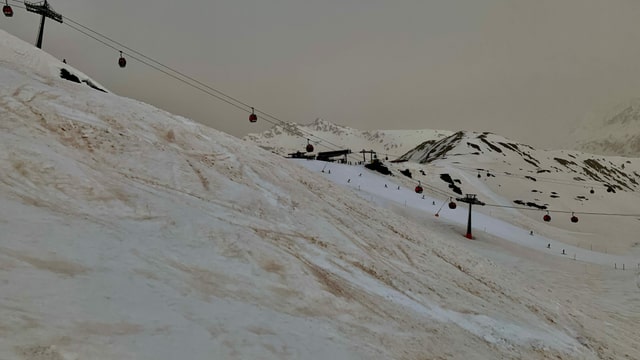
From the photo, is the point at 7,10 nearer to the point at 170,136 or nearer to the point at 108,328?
the point at 170,136

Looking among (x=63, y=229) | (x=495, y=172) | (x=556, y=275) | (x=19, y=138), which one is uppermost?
(x=495, y=172)

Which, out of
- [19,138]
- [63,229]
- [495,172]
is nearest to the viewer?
→ [63,229]

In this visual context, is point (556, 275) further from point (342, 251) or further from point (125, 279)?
point (125, 279)

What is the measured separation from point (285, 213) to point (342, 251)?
Result: 347 cm

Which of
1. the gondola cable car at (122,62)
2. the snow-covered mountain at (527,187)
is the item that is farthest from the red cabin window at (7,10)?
the snow-covered mountain at (527,187)

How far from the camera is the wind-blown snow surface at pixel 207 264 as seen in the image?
8820 mm

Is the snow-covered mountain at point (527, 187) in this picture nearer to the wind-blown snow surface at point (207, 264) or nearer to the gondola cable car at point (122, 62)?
the wind-blown snow surface at point (207, 264)

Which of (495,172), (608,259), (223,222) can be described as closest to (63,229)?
(223,222)

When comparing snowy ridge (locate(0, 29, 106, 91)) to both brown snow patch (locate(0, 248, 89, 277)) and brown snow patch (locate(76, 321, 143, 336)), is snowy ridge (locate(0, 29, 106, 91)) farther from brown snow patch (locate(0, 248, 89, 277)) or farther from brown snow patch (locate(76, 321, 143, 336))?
brown snow patch (locate(76, 321, 143, 336))

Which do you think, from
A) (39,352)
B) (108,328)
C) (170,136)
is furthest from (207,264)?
(170,136)

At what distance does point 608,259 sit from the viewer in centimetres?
5491

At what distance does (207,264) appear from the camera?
12836 millimetres

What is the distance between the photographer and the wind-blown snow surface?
8.82 meters

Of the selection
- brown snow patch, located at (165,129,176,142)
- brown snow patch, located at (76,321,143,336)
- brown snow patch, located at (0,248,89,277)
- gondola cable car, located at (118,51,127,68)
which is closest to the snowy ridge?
gondola cable car, located at (118,51,127,68)
